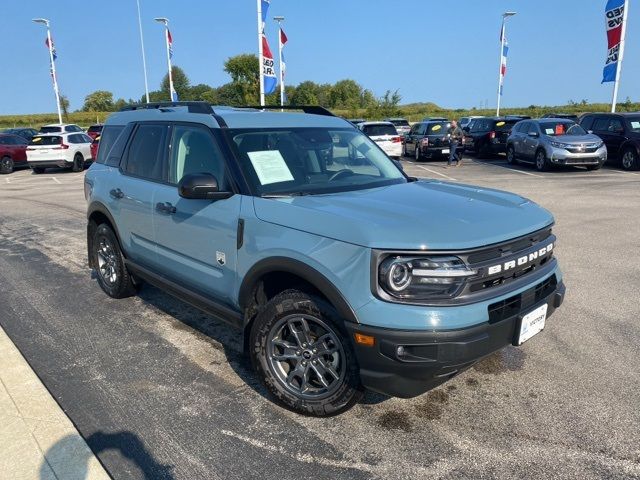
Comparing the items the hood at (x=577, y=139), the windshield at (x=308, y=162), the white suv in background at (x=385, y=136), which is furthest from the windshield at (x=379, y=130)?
the windshield at (x=308, y=162)

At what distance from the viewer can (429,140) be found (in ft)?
69.0

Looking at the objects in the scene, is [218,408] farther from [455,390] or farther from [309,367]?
[455,390]

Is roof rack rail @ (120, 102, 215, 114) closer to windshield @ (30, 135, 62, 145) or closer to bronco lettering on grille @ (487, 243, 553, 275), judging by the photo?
bronco lettering on grille @ (487, 243, 553, 275)

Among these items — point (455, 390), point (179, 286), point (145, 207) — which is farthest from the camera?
point (145, 207)

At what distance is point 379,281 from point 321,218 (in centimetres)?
53

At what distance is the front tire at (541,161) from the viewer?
16766 mm

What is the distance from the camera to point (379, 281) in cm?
274

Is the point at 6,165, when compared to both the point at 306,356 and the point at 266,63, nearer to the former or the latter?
the point at 266,63

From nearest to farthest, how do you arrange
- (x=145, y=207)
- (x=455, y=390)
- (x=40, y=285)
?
1. (x=455, y=390)
2. (x=145, y=207)
3. (x=40, y=285)

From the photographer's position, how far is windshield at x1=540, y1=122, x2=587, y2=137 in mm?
16656

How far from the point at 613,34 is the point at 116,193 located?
23.8 meters

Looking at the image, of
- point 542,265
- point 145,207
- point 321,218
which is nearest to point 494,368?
point 542,265

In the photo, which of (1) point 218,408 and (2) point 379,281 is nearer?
(2) point 379,281

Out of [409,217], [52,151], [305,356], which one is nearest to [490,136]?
[52,151]
